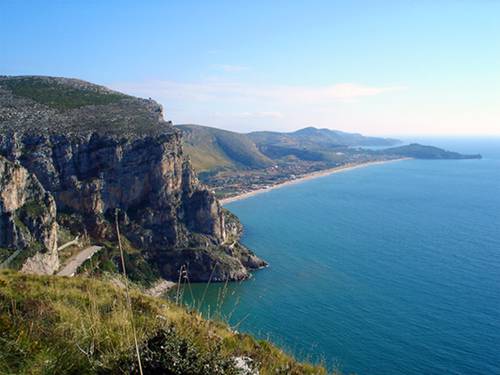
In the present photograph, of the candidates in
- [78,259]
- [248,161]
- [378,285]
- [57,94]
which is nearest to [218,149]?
[248,161]

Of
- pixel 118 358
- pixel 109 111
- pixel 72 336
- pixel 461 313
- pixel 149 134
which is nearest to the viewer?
pixel 118 358

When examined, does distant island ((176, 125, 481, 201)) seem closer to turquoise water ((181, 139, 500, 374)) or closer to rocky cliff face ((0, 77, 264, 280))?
turquoise water ((181, 139, 500, 374))

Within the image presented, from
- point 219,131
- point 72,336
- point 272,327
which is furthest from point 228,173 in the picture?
point 72,336

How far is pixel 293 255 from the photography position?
5466 cm

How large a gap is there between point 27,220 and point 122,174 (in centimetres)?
1496

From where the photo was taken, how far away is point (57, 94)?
62.8 meters

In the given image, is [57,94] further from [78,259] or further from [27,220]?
[78,259]

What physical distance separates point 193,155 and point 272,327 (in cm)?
11620

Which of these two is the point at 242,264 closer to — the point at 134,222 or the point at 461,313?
the point at 134,222

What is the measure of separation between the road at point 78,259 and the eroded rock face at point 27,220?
41.9 inches

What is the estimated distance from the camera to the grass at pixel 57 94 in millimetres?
59500

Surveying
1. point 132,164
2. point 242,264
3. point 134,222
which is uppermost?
point 132,164

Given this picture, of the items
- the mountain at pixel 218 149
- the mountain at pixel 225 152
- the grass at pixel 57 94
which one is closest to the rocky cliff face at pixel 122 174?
the grass at pixel 57 94

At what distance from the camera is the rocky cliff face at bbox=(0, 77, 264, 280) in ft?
160
